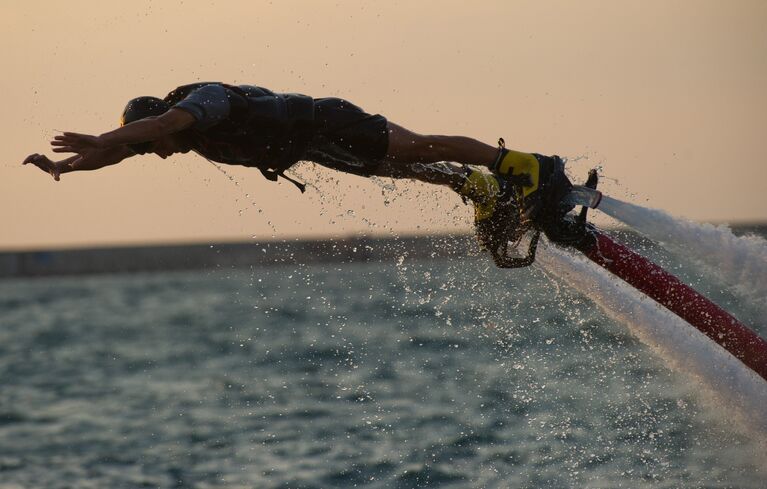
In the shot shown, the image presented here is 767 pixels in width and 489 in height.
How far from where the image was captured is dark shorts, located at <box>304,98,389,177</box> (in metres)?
10.8

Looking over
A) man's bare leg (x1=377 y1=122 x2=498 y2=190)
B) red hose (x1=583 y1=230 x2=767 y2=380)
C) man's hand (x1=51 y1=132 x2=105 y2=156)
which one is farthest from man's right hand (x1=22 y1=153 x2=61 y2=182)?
red hose (x1=583 y1=230 x2=767 y2=380)

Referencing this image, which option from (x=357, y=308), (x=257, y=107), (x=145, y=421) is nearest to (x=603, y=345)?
(x=145, y=421)

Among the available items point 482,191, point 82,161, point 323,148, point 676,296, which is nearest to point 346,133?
point 323,148

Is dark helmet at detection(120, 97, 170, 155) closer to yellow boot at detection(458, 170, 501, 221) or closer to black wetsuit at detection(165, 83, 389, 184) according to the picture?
black wetsuit at detection(165, 83, 389, 184)

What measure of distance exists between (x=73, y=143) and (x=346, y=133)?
2.39 meters

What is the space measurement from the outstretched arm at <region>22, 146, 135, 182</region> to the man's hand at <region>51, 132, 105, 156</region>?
5.11 ft

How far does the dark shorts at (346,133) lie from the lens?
10.8 meters

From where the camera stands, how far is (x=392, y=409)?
19938 millimetres

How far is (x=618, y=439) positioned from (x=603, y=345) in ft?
42.0

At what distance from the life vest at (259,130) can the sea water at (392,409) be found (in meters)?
1.73

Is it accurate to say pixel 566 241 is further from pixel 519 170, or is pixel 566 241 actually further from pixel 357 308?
pixel 357 308

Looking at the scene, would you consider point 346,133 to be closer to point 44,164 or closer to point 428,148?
point 428,148

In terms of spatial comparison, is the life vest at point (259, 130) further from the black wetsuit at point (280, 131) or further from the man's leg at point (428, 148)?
the man's leg at point (428, 148)

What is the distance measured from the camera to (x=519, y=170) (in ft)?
36.7
